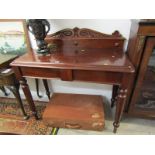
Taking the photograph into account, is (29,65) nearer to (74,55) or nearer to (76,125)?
(74,55)

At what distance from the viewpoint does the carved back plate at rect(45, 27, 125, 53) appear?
122cm

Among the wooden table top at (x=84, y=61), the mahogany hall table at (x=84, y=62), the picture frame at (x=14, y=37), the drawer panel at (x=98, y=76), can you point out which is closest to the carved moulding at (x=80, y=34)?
the mahogany hall table at (x=84, y=62)

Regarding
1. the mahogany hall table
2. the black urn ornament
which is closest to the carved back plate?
the mahogany hall table

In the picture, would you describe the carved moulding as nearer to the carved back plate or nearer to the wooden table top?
the carved back plate

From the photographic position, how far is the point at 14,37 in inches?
55.7

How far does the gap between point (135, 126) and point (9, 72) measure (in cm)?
136

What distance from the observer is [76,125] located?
128cm

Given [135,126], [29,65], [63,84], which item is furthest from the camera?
[63,84]

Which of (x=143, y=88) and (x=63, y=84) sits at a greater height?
(x=143, y=88)

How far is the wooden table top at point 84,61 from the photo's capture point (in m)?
0.93

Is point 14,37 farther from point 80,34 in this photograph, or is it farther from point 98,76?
point 98,76

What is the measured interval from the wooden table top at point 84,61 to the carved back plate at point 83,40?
2.5 inches
